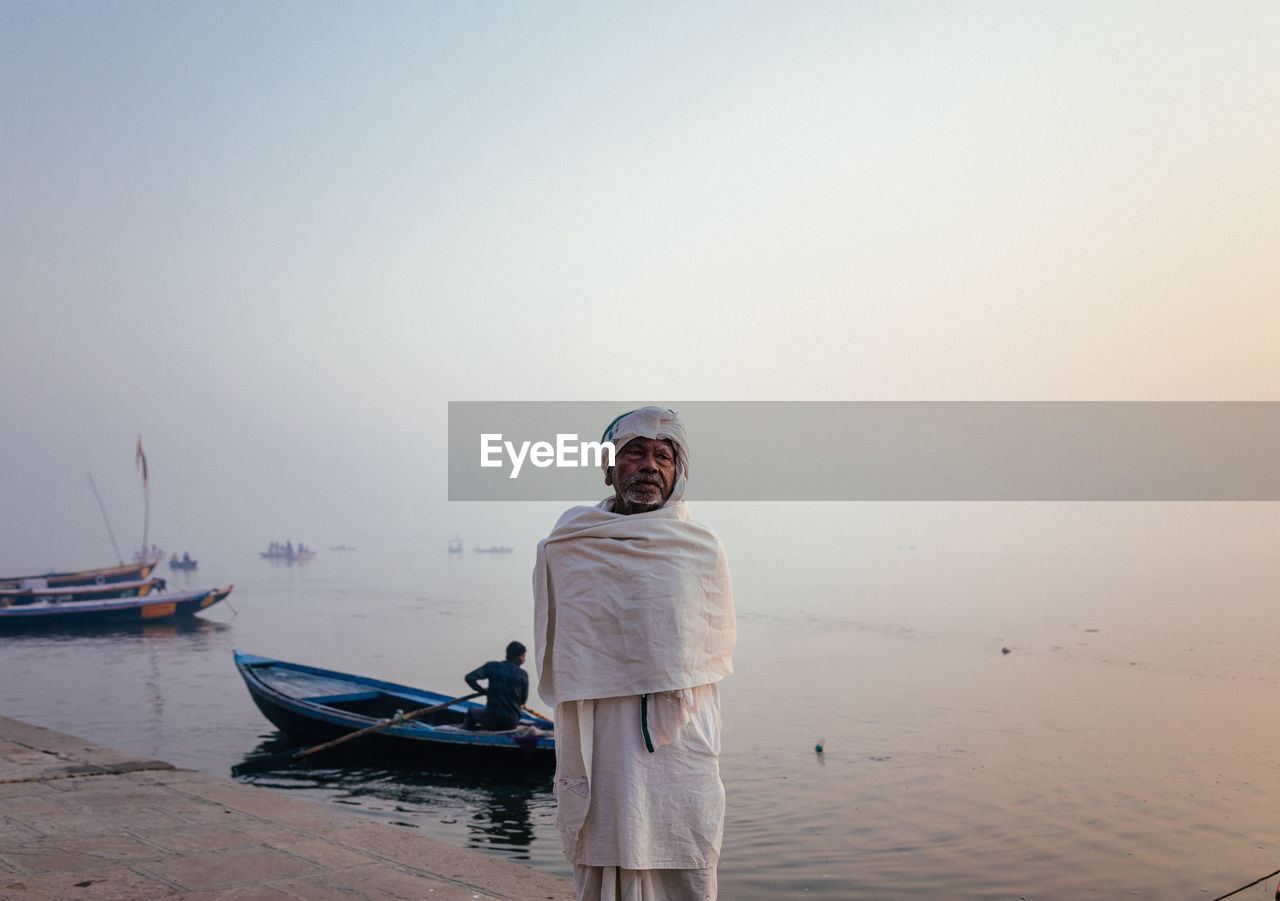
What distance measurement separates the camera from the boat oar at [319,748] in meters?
10.8

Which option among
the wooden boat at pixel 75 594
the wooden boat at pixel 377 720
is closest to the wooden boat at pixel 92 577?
the wooden boat at pixel 75 594

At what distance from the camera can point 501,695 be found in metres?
10.9

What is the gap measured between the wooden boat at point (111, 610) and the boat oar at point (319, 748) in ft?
73.5

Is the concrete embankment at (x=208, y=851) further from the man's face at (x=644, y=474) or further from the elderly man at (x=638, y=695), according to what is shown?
the man's face at (x=644, y=474)

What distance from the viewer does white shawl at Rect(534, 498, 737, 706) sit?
257 centimetres

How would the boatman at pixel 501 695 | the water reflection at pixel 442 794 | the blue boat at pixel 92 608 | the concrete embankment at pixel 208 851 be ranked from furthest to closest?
the blue boat at pixel 92 608 < the boatman at pixel 501 695 < the water reflection at pixel 442 794 < the concrete embankment at pixel 208 851

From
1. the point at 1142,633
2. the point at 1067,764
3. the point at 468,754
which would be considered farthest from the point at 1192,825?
the point at 1142,633

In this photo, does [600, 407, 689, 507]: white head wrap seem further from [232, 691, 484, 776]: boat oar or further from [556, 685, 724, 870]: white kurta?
[232, 691, 484, 776]: boat oar

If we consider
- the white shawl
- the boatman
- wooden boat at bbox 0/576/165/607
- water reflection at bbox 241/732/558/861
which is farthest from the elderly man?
wooden boat at bbox 0/576/165/607

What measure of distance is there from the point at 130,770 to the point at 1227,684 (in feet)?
79.1

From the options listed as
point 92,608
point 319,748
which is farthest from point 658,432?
point 92,608

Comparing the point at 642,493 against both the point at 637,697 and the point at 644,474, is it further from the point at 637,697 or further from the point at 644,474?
the point at 637,697

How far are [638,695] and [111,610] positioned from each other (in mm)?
35754

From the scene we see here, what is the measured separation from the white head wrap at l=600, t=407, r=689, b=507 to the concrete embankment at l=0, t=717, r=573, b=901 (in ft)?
7.23
